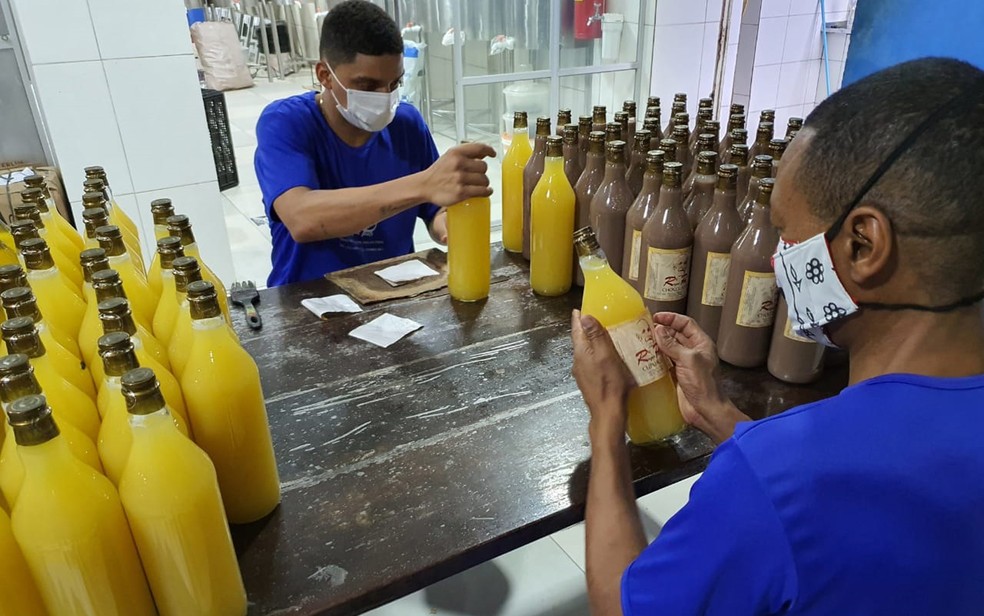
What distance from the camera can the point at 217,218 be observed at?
9.08 feet

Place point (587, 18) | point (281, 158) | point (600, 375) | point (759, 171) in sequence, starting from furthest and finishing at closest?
point (587, 18) < point (281, 158) < point (759, 171) < point (600, 375)

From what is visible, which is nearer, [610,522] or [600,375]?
[610,522]

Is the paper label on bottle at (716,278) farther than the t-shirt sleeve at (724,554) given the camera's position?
Yes

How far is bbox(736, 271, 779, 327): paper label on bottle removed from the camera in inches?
42.2

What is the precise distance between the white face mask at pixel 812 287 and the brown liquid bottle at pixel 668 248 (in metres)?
0.31

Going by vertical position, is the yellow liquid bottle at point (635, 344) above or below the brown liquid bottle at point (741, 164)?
below

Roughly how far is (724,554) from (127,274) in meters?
0.87

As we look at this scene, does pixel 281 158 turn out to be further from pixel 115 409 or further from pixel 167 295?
pixel 115 409

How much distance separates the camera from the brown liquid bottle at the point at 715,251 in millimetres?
1120

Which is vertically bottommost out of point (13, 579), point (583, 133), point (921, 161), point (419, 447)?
point (419, 447)

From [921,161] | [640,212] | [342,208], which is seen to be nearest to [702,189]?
[640,212]

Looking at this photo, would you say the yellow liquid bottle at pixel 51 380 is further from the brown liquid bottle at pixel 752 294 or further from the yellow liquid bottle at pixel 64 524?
the brown liquid bottle at pixel 752 294

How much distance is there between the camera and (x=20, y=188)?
234 cm

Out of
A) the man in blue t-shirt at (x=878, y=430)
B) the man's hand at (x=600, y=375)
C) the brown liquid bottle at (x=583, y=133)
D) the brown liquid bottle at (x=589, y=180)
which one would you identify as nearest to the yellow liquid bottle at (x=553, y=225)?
the brown liquid bottle at (x=589, y=180)
